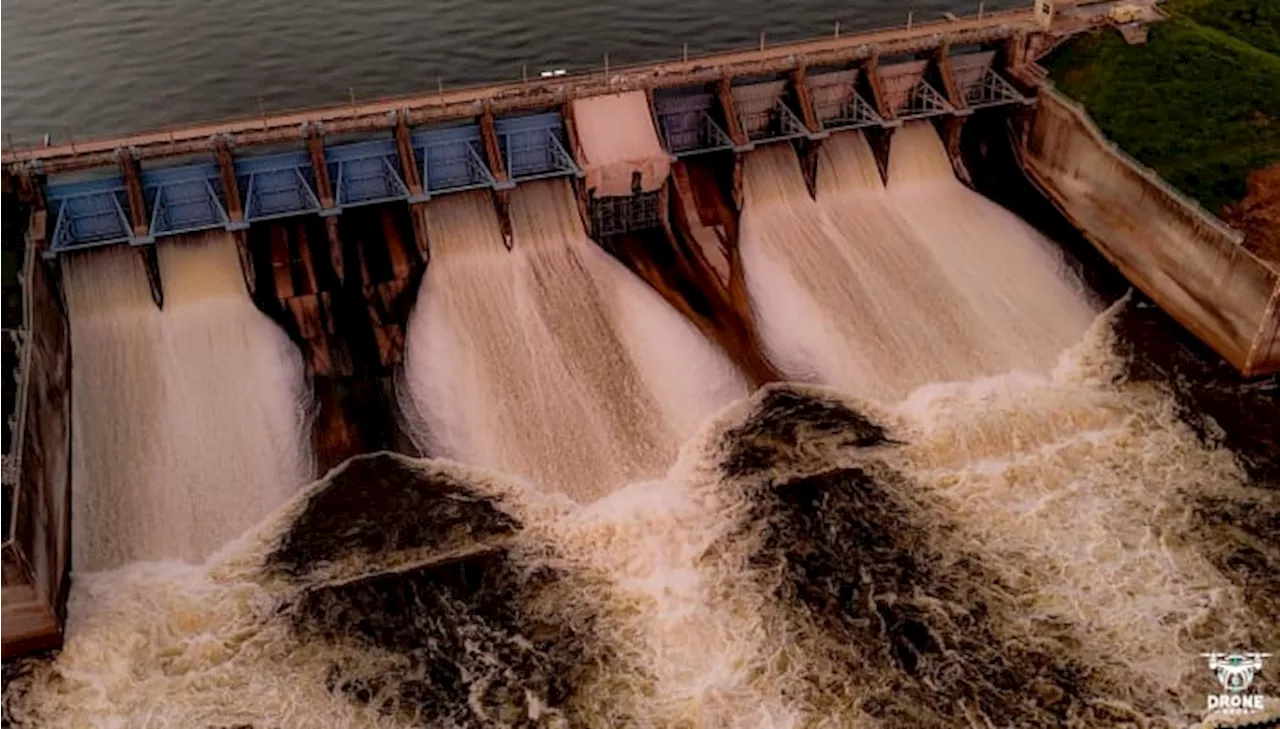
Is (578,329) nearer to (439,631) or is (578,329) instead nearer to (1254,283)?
(439,631)

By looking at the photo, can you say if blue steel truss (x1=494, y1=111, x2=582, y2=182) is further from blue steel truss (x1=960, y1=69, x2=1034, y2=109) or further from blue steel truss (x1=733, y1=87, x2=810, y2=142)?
blue steel truss (x1=960, y1=69, x2=1034, y2=109)

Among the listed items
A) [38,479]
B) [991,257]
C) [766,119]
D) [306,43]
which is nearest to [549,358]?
[766,119]

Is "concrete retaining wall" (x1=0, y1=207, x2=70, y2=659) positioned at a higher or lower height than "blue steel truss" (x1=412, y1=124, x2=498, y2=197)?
lower

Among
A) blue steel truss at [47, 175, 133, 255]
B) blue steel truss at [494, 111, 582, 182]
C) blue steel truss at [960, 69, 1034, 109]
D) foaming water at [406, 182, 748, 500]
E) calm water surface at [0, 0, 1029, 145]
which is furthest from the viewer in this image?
calm water surface at [0, 0, 1029, 145]

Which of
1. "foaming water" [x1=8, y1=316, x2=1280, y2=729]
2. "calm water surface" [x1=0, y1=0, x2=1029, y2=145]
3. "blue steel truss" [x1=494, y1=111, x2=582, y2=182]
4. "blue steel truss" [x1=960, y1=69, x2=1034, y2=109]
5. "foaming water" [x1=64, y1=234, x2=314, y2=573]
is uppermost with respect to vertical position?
"calm water surface" [x1=0, y1=0, x2=1029, y2=145]

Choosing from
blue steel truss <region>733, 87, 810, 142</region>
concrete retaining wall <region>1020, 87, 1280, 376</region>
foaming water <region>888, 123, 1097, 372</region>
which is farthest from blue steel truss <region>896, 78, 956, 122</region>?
blue steel truss <region>733, 87, 810, 142</region>

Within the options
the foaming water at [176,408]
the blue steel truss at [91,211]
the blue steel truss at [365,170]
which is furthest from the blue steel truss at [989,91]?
the blue steel truss at [91,211]

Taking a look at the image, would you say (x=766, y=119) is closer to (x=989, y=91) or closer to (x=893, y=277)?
(x=893, y=277)
